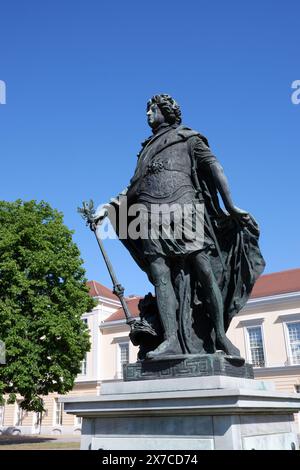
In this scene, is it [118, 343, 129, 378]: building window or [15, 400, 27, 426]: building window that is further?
[15, 400, 27, 426]: building window

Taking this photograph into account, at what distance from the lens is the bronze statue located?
15.1 feet

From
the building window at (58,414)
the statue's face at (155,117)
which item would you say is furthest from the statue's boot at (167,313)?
the building window at (58,414)

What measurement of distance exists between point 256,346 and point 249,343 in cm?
53

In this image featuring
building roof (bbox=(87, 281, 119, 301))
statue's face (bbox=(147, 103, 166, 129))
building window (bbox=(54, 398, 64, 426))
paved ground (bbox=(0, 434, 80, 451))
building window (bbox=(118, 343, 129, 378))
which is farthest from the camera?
building roof (bbox=(87, 281, 119, 301))

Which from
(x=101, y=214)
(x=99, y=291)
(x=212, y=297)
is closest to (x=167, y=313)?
(x=212, y=297)

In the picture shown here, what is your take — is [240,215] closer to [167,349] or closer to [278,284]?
[167,349]

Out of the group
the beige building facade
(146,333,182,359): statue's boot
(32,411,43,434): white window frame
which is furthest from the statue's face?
(32,411,43,434): white window frame

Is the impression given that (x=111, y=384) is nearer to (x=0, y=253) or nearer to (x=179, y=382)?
(x=179, y=382)

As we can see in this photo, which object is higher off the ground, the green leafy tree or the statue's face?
the green leafy tree

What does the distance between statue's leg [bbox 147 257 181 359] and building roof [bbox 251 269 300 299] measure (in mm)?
→ 27998

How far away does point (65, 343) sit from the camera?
22.5 metres

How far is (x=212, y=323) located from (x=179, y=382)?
35.2 inches

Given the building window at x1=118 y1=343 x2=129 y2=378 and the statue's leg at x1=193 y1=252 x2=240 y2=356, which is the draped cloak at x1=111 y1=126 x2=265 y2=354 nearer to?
the statue's leg at x1=193 y1=252 x2=240 y2=356
